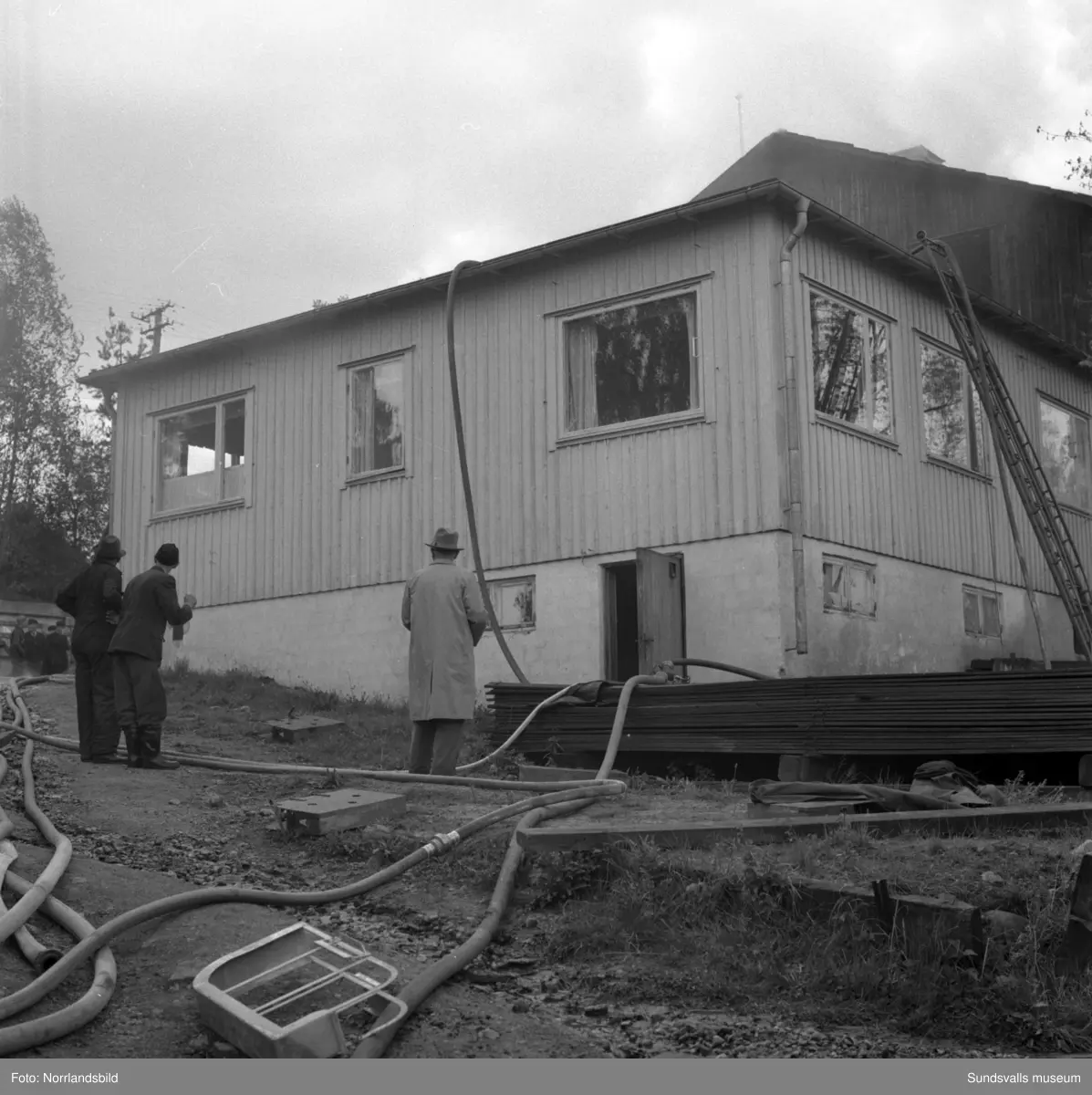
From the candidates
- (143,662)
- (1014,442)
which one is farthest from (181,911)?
(1014,442)

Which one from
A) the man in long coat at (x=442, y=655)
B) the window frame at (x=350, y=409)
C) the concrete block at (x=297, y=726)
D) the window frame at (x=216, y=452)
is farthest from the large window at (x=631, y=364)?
the window frame at (x=216, y=452)

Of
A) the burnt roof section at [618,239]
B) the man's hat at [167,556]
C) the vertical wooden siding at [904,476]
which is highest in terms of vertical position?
the burnt roof section at [618,239]

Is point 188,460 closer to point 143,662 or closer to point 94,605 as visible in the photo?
point 94,605

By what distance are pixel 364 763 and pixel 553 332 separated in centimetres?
534

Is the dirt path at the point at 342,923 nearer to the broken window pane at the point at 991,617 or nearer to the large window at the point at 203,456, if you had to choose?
the large window at the point at 203,456

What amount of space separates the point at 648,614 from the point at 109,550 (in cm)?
477

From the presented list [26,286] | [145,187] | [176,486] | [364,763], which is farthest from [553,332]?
[26,286]

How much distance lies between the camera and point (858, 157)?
70.1ft

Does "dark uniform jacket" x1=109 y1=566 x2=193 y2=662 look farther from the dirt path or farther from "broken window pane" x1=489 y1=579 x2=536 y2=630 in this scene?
"broken window pane" x1=489 y1=579 x2=536 y2=630

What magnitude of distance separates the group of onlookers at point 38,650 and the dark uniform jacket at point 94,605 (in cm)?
1596

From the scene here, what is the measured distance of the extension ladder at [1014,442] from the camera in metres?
13.7

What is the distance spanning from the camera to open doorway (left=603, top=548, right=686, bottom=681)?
39.1 ft

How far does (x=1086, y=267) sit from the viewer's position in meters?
21.6

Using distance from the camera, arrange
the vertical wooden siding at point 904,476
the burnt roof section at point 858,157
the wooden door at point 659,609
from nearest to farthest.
→ the wooden door at point 659,609
the vertical wooden siding at point 904,476
the burnt roof section at point 858,157
